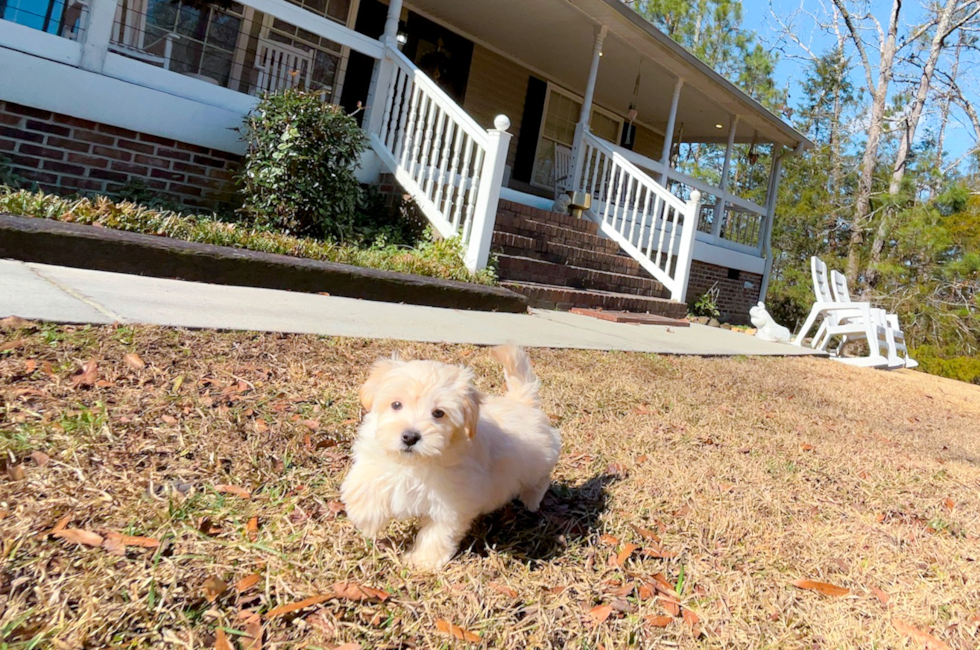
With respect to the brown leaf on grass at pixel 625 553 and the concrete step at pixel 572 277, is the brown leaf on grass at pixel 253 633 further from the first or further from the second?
the concrete step at pixel 572 277

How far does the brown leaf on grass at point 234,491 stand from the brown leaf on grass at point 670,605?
1.21 m

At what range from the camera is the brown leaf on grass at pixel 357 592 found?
1680mm

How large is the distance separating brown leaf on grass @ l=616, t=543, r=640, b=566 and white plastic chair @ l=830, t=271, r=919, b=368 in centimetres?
903

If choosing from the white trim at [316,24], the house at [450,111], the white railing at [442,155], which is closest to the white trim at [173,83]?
the house at [450,111]

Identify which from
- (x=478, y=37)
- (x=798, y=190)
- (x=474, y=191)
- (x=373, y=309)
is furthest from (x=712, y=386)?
(x=798, y=190)

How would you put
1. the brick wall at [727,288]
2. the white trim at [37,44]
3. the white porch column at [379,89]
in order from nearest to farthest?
1. the white trim at [37,44]
2. the white porch column at [379,89]
3. the brick wall at [727,288]

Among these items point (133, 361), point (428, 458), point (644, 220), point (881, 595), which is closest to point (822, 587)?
point (881, 595)

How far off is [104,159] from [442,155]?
3243 millimetres

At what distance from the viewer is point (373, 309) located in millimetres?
5062

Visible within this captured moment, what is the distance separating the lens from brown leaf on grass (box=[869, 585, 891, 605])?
2105 millimetres

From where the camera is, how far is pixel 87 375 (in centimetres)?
255

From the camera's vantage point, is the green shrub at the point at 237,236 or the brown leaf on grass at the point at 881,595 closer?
the brown leaf on grass at the point at 881,595

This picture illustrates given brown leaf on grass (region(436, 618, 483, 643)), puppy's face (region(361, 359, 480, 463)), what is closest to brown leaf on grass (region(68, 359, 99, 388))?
puppy's face (region(361, 359, 480, 463))

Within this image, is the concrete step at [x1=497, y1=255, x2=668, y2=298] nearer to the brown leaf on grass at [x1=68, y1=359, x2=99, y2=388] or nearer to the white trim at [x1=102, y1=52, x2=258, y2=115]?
the white trim at [x1=102, y1=52, x2=258, y2=115]
